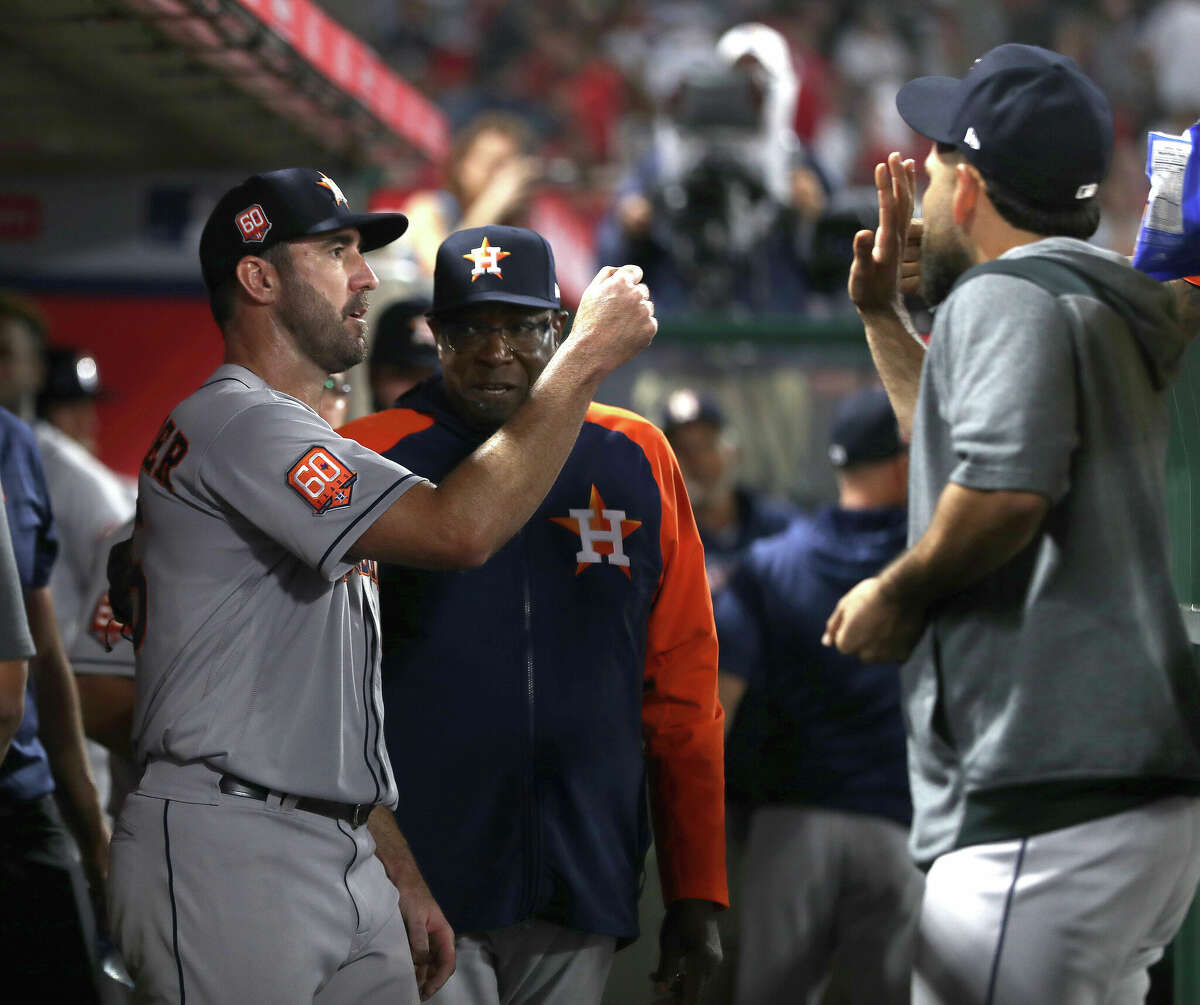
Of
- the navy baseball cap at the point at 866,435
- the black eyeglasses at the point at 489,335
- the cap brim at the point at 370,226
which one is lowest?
the navy baseball cap at the point at 866,435

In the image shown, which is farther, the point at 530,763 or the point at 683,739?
the point at 683,739

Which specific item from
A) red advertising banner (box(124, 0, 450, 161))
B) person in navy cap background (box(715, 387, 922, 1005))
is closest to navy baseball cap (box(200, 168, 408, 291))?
person in navy cap background (box(715, 387, 922, 1005))

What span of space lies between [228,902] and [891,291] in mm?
1407

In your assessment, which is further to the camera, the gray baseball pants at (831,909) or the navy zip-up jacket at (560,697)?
the gray baseball pants at (831,909)

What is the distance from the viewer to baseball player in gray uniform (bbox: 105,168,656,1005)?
6.81ft

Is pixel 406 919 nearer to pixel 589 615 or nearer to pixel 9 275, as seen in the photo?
pixel 589 615

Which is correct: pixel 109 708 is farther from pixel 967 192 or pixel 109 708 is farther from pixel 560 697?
pixel 967 192

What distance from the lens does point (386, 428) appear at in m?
2.70

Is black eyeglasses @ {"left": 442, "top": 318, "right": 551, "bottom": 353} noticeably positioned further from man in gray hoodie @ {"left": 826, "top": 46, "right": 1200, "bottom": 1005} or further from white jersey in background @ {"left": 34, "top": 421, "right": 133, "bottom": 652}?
white jersey in background @ {"left": 34, "top": 421, "right": 133, "bottom": 652}

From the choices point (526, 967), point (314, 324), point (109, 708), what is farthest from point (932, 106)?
point (109, 708)

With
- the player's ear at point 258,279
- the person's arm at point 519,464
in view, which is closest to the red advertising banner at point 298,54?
the player's ear at point 258,279

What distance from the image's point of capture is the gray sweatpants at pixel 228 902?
206 centimetres

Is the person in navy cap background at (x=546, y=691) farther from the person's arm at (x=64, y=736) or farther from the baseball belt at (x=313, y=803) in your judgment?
the person's arm at (x=64, y=736)

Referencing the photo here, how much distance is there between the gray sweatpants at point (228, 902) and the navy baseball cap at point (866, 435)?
6.96 feet
